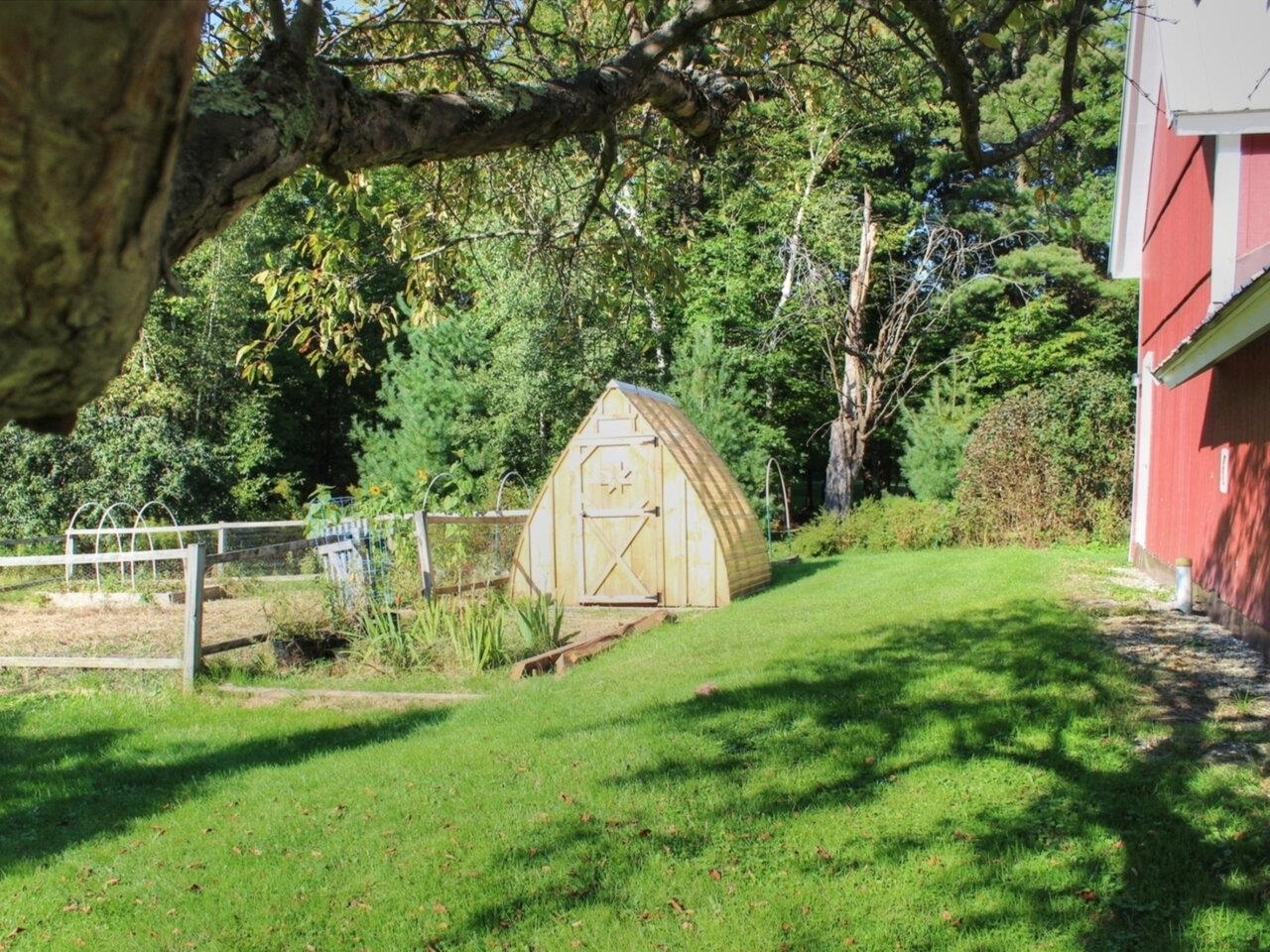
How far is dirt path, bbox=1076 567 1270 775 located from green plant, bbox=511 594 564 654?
5.09 m

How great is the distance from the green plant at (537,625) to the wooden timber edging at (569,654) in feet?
0.43

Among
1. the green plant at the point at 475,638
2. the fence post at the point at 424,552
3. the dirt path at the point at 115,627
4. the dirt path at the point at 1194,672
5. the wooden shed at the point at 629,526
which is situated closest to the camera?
the dirt path at the point at 1194,672

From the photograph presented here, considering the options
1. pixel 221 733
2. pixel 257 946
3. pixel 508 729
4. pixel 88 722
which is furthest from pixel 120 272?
pixel 88 722

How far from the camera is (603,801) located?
5.69 m

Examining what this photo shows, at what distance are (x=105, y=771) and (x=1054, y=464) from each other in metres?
17.4

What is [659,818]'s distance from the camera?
17.7 ft

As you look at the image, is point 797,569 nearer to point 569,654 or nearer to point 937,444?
point 937,444

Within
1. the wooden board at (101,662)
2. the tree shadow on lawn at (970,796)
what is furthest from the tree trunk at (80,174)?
the wooden board at (101,662)

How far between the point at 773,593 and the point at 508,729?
7580mm

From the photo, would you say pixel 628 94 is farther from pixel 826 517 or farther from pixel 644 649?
pixel 826 517

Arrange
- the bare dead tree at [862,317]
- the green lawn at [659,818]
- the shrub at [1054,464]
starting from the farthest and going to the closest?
the bare dead tree at [862,317]
the shrub at [1054,464]
the green lawn at [659,818]

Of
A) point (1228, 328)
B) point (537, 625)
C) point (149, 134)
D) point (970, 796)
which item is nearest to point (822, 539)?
point (537, 625)

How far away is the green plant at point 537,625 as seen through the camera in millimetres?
Answer: 10617

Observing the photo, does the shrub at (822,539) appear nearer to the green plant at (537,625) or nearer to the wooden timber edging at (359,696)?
the green plant at (537,625)
